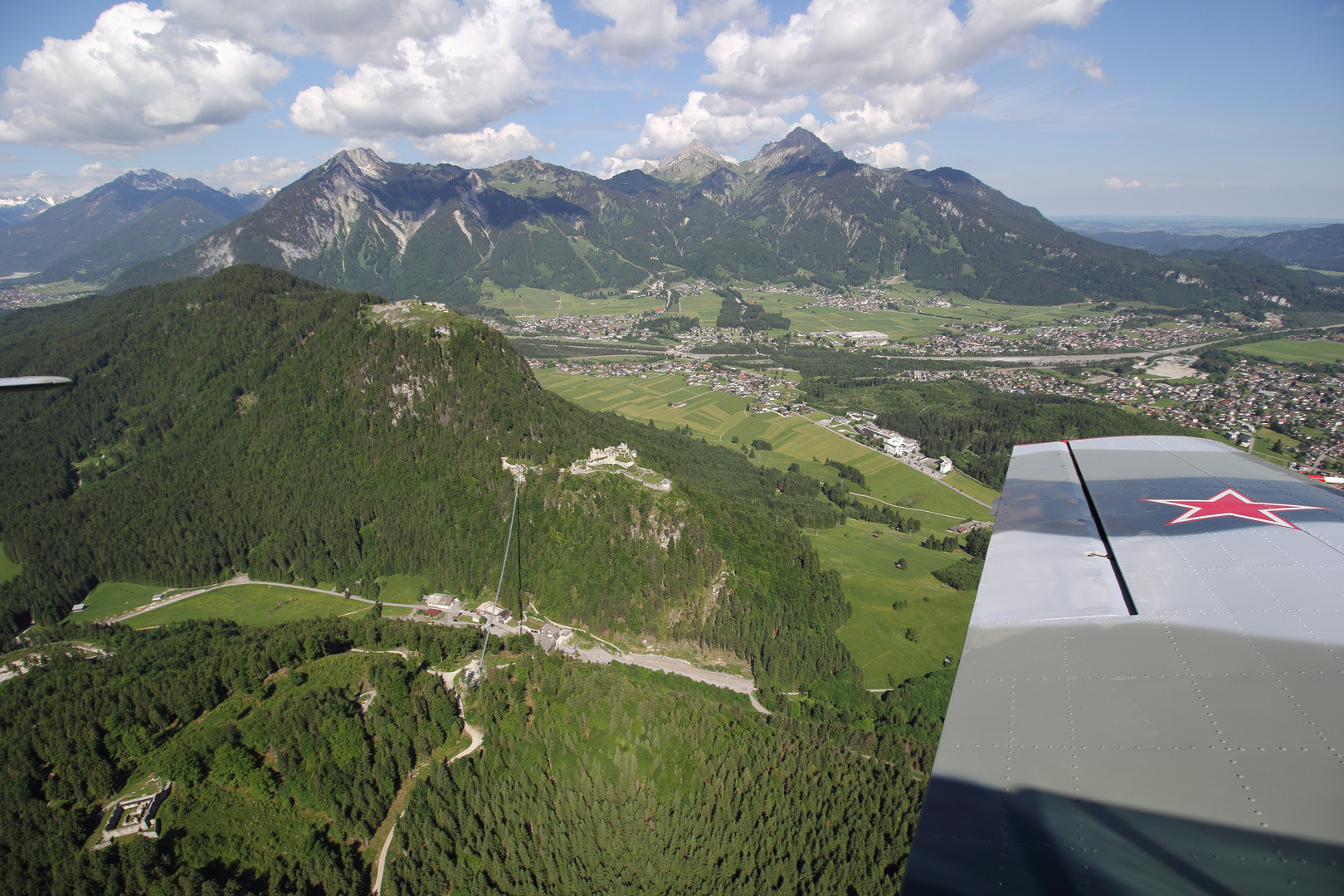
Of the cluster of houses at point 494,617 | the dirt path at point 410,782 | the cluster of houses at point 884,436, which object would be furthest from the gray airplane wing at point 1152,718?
the cluster of houses at point 884,436

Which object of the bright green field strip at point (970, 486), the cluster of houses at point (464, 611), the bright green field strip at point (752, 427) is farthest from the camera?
the bright green field strip at point (752, 427)

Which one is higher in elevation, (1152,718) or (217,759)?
(1152,718)

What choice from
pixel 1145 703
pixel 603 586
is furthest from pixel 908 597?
pixel 1145 703

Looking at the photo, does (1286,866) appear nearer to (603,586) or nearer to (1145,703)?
(1145,703)

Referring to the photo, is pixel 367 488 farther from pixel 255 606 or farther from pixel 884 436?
pixel 884 436

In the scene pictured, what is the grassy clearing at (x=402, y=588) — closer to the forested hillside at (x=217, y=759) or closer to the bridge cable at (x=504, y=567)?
the bridge cable at (x=504, y=567)

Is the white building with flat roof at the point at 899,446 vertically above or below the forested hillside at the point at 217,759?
above

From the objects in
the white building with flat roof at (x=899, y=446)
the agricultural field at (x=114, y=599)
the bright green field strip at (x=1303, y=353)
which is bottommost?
the agricultural field at (x=114, y=599)

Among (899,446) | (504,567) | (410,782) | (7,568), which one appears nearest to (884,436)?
(899,446)
